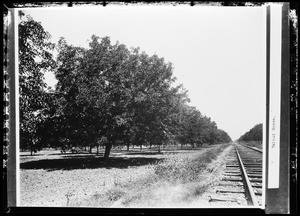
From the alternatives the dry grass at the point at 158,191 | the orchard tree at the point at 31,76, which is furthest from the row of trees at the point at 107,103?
the dry grass at the point at 158,191

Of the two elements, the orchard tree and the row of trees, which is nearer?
the orchard tree

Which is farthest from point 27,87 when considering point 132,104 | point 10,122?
point 132,104

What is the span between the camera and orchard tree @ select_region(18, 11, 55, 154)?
25.8 ft

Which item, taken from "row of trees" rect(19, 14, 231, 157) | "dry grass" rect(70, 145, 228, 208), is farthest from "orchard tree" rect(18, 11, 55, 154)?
"dry grass" rect(70, 145, 228, 208)

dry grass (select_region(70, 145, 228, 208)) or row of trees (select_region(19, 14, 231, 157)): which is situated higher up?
row of trees (select_region(19, 14, 231, 157))

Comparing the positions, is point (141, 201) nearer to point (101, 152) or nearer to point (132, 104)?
point (132, 104)

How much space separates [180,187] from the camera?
766cm

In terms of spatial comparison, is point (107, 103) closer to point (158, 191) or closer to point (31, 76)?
point (31, 76)

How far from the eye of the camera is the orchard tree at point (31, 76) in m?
7.88

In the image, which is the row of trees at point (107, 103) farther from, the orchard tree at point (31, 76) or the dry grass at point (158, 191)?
the dry grass at point (158, 191)

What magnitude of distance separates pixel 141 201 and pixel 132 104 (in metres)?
4.97

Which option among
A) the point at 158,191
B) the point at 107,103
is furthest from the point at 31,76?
the point at 158,191

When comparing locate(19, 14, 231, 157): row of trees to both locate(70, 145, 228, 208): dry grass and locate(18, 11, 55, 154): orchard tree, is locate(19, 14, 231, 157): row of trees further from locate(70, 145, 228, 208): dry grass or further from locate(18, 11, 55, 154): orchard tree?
locate(70, 145, 228, 208): dry grass

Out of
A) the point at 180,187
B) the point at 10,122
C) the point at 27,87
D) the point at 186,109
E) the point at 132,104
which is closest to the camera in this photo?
the point at 10,122
